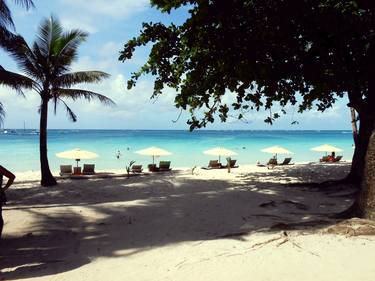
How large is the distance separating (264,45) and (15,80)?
9967 mm

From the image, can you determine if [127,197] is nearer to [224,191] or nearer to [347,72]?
[224,191]

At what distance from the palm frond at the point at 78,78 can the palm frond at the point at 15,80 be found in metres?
1.10

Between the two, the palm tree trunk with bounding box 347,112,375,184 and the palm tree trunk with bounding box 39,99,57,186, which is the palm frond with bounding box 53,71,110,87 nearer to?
the palm tree trunk with bounding box 39,99,57,186

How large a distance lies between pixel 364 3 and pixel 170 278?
833 cm

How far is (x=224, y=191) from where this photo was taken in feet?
45.3

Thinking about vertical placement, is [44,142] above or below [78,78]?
below

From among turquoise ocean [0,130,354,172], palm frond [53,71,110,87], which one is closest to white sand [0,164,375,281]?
palm frond [53,71,110,87]

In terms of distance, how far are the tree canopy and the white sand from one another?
3704mm

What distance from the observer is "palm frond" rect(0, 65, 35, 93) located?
47.9 feet

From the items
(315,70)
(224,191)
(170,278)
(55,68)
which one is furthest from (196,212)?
→ (55,68)

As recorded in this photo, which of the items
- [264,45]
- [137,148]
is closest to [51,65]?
[264,45]

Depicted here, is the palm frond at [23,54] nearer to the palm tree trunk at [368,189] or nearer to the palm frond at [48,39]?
the palm frond at [48,39]

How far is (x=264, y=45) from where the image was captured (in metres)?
10.7

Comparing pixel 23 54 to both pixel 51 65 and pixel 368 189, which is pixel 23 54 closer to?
pixel 51 65
